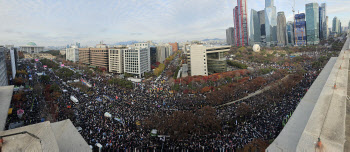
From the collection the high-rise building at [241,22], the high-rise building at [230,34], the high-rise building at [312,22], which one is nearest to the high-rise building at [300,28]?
the high-rise building at [312,22]

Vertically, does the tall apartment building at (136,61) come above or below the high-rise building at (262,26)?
below

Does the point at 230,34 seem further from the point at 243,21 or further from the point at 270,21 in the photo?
the point at 270,21

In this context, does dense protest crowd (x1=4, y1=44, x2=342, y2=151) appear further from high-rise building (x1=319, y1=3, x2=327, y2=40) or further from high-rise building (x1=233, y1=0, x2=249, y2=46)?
high-rise building (x1=319, y1=3, x2=327, y2=40)

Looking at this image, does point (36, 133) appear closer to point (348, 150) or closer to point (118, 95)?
point (348, 150)

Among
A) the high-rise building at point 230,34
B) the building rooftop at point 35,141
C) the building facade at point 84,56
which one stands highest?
the high-rise building at point 230,34

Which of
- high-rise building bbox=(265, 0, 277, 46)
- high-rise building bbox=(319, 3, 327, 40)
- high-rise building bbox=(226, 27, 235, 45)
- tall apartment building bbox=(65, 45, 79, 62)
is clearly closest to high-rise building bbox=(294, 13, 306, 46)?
high-rise building bbox=(319, 3, 327, 40)

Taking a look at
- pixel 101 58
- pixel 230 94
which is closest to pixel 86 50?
pixel 101 58

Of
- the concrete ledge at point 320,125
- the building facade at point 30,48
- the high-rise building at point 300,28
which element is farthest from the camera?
the building facade at point 30,48

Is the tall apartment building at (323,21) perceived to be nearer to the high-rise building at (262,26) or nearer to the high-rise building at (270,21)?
the high-rise building at (270,21)
